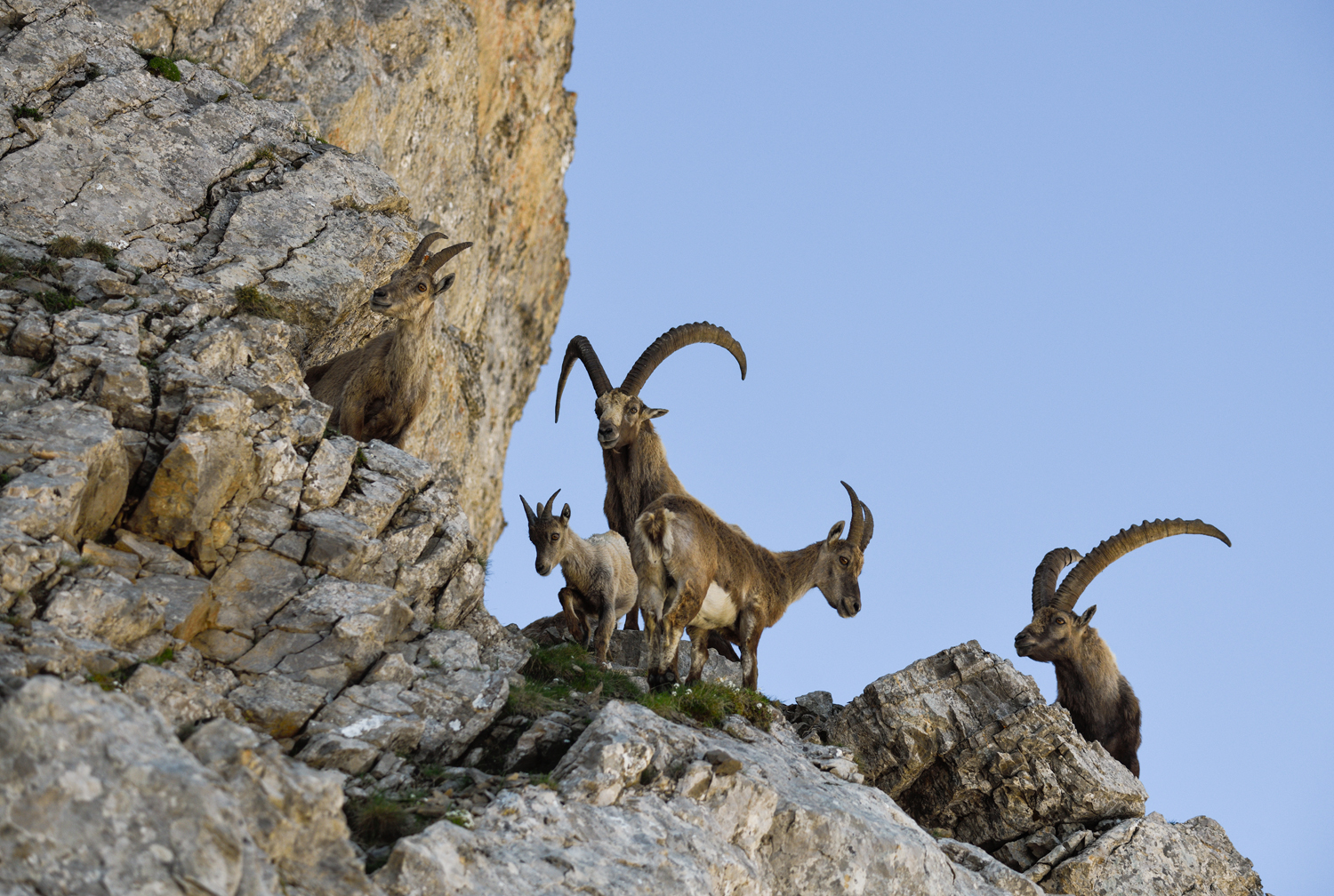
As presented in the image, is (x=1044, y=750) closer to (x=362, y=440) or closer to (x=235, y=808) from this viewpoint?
(x=362, y=440)

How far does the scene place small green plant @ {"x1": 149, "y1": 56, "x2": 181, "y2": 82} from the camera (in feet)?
44.7

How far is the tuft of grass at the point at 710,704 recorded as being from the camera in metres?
9.86

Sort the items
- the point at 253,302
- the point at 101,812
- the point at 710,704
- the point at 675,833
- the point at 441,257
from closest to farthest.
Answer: the point at 101,812 < the point at 675,833 < the point at 710,704 < the point at 253,302 < the point at 441,257

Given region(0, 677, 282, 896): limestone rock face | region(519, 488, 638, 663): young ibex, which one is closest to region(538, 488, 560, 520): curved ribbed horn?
region(519, 488, 638, 663): young ibex

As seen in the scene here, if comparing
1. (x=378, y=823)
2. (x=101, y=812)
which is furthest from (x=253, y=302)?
(x=101, y=812)

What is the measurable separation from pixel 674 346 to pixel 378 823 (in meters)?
8.08

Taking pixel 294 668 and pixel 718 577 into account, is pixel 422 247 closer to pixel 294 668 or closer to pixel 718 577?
pixel 718 577

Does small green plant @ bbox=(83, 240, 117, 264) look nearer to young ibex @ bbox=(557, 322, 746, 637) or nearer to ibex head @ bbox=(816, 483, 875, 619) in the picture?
young ibex @ bbox=(557, 322, 746, 637)

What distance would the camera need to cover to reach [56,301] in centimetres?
991

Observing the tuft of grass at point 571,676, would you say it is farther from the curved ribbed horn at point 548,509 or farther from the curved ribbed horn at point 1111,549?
the curved ribbed horn at point 1111,549

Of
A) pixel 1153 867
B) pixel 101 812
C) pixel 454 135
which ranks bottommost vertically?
pixel 101 812

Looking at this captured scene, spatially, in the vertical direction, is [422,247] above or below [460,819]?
above

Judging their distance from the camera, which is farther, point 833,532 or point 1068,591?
point 1068,591

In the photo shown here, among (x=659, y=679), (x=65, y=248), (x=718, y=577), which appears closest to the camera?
(x=65, y=248)
